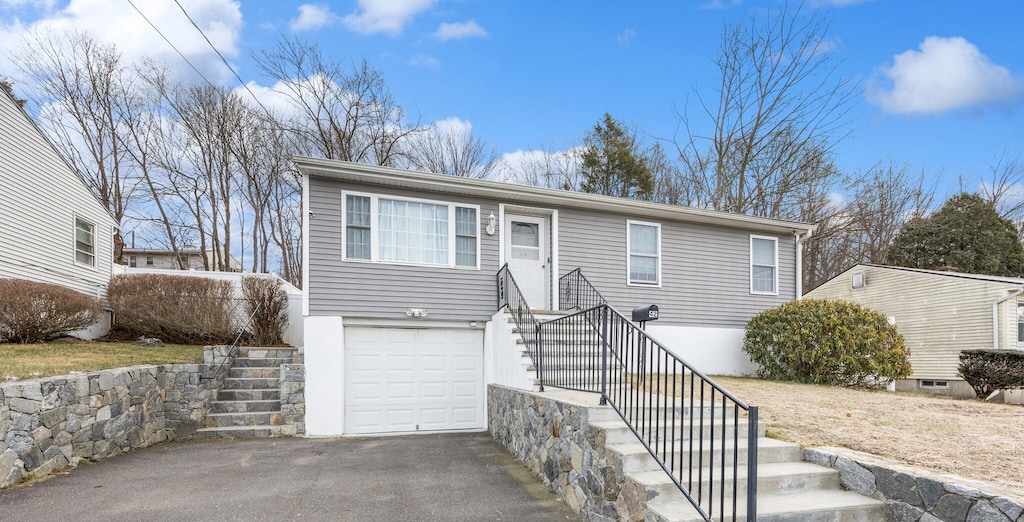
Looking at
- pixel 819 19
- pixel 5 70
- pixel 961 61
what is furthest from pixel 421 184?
pixel 961 61

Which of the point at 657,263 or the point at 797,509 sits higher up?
the point at 657,263

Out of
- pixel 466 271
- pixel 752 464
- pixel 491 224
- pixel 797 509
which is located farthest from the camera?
pixel 491 224

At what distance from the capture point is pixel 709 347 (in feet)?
33.0

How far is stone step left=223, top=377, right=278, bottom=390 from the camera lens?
791 centimetres

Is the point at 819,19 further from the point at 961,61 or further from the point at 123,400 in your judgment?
the point at 123,400

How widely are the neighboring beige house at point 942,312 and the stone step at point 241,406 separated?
12.9 meters

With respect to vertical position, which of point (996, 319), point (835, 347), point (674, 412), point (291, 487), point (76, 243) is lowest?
point (291, 487)

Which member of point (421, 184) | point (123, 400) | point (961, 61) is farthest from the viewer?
point (961, 61)

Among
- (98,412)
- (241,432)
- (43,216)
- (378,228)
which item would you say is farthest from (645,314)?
(43,216)

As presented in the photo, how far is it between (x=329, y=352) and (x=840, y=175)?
678 inches

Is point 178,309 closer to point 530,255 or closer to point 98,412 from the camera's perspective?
point 98,412

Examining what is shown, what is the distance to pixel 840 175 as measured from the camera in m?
17.2

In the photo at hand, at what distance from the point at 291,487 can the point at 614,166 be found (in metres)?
15.7

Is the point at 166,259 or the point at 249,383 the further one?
the point at 166,259
